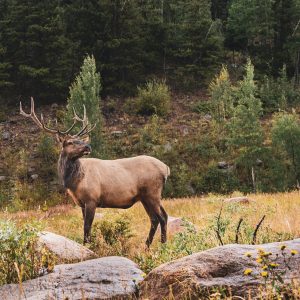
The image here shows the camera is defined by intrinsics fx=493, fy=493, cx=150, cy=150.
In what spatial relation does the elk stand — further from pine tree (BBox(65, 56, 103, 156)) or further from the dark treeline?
the dark treeline

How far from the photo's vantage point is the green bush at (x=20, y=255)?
4.95 m

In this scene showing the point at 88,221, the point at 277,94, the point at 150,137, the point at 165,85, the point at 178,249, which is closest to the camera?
the point at 178,249

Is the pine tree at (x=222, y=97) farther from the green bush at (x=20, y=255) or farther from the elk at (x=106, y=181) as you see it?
the green bush at (x=20, y=255)

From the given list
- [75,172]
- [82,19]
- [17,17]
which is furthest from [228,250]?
[82,19]

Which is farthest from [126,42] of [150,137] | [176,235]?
[176,235]

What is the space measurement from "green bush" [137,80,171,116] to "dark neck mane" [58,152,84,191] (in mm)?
26617

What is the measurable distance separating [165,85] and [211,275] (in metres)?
34.0

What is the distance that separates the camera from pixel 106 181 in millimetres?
8711

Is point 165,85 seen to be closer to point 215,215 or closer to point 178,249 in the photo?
point 215,215

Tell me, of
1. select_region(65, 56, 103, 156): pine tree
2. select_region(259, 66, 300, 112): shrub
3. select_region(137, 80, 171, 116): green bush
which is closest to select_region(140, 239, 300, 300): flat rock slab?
select_region(65, 56, 103, 156): pine tree

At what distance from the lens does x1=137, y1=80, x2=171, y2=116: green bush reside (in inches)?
1382

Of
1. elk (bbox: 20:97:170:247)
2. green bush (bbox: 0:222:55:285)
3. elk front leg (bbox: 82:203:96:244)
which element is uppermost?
green bush (bbox: 0:222:55:285)

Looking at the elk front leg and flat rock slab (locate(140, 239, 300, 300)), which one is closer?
flat rock slab (locate(140, 239, 300, 300))

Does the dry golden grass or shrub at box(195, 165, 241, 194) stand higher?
the dry golden grass
